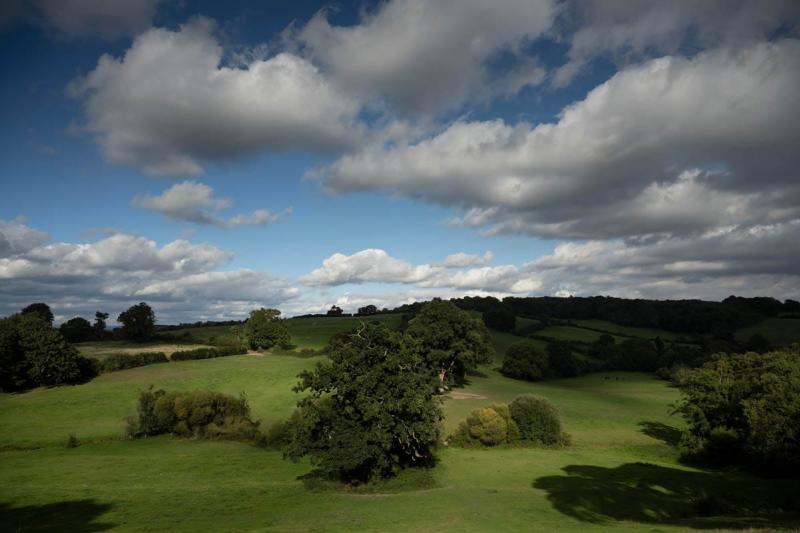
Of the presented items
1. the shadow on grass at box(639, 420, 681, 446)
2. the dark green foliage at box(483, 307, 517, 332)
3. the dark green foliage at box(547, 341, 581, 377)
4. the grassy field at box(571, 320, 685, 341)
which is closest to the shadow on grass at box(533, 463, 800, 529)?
→ the shadow on grass at box(639, 420, 681, 446)

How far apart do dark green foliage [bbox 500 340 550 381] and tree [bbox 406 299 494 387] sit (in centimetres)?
1805

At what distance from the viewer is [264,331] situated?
11444 centimetres

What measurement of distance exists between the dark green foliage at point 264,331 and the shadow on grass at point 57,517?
3284 inches

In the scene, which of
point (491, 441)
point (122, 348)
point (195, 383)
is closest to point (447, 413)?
point (491, 441)

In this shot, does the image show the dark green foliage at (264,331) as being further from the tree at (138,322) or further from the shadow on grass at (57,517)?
the shadow on grass at (57,517)

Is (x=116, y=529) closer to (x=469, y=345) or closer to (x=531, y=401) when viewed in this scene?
(x=531, y=401)

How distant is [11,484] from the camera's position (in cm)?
3528

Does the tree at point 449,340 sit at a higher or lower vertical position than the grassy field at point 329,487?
higher

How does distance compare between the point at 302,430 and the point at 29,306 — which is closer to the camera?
the point at 302,430

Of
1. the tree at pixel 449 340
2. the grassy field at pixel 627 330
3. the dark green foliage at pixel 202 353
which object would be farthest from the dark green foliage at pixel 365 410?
the grassy field at pixel 627 330

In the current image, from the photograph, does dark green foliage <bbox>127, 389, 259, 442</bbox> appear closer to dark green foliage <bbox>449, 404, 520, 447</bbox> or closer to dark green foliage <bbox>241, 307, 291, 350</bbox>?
dark green foliage <bbox>449, 404, 520, 447</bbox>

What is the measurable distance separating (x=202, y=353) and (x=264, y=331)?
17.0m

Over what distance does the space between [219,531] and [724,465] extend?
48.3 meters

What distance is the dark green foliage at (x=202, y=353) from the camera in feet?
323
